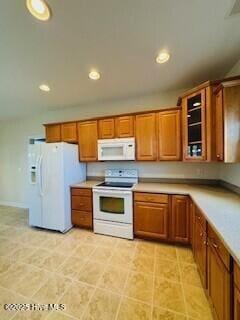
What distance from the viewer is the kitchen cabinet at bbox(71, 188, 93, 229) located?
124 inches

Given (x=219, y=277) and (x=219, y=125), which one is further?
(x=219, y=125)

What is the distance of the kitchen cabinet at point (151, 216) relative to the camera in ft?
8.57

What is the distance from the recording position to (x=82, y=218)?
3.20 m

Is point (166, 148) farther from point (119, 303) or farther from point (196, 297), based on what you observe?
point (119, 303)

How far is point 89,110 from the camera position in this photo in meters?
3.80

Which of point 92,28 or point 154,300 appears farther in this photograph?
point 92,28

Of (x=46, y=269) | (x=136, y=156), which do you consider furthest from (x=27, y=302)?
(x=136, y=156)

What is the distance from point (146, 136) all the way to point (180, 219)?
148cm

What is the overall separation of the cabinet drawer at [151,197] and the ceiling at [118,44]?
6.37 feet

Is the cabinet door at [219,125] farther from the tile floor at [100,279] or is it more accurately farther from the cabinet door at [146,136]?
the tile floor at [100,279]

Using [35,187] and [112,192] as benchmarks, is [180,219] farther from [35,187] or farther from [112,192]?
[35,187]

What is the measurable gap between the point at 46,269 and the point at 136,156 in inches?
84.9

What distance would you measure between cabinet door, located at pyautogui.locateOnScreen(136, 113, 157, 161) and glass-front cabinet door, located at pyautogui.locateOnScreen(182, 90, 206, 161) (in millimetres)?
535

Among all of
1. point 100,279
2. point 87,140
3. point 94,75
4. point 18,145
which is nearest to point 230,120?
point 94,75
